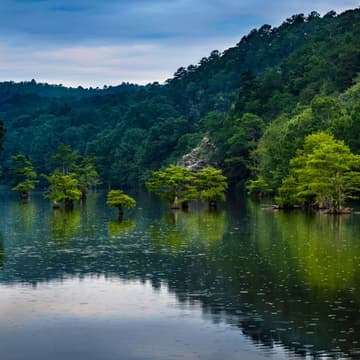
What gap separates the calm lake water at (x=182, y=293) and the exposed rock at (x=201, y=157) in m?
68.4

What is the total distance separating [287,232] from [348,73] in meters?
73.0

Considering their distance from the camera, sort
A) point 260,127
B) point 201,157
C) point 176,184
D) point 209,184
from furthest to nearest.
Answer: point 201,157, point 260,127, point 209,184, point 176,184

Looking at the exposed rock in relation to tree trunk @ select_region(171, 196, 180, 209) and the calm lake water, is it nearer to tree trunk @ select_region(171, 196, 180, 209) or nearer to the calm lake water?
tree trunk @ select_region(171, 196, 180, 209)

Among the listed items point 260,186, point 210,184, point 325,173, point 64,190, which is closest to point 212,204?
point 210,184

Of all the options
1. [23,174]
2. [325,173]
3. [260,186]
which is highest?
[23,174]

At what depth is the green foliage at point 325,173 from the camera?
6806 centimetres

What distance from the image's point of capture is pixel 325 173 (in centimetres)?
6819

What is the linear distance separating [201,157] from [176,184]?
1864 inches

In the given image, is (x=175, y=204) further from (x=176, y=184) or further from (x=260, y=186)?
(x=260, y=186)

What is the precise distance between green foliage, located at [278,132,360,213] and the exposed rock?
174ft

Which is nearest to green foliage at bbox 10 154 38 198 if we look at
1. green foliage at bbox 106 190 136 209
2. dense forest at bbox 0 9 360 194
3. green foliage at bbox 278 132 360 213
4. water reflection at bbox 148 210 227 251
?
dense forest at bbox 0 9 360 194

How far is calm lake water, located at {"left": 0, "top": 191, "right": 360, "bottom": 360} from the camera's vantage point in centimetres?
2391

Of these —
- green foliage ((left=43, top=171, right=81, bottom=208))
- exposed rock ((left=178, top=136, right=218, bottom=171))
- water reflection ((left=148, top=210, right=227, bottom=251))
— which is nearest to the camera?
water reflection ((left=148, top=210, right=227, bottom=251))

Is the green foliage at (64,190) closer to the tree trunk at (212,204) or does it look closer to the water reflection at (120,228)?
the tree trunk at (212,204)
